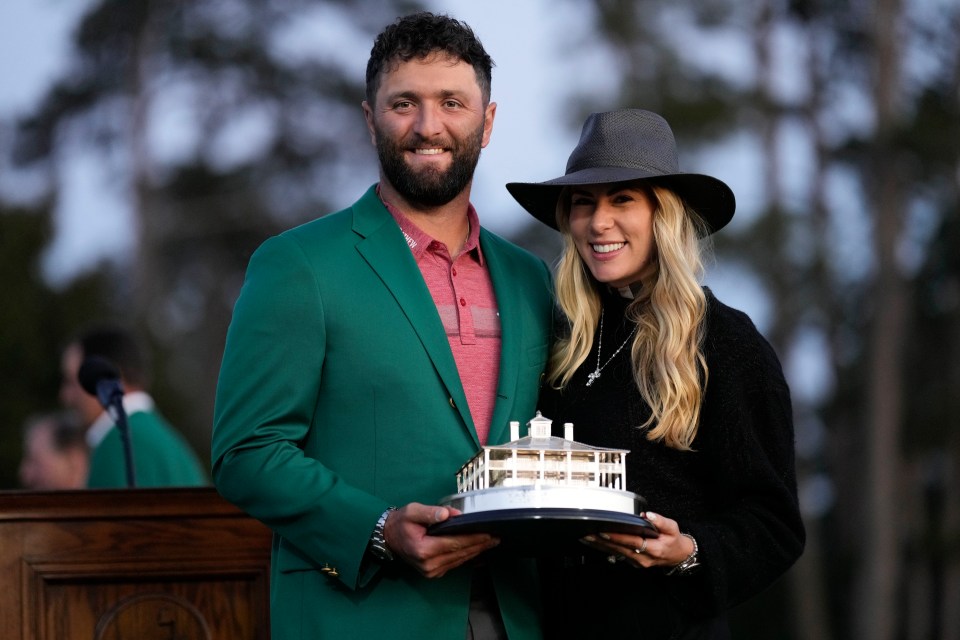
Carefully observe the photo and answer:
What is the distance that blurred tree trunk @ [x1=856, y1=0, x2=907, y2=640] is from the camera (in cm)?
2322

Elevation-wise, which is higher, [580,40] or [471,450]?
[580,40]

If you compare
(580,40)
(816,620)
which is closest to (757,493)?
(816,620)

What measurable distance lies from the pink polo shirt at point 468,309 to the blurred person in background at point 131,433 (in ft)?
8.14

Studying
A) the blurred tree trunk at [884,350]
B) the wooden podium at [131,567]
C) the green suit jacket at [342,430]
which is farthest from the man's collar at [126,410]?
the blurred tree trunk at [884,350]

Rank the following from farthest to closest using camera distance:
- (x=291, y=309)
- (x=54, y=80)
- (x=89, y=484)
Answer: (x=54, y=80), (x=89, y=484), (x=291, y=309)

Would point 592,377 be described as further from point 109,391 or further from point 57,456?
point 57,456

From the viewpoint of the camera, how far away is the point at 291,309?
4.51 m

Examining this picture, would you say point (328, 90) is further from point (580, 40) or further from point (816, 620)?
point (816, 620)

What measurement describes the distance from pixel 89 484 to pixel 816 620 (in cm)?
1819

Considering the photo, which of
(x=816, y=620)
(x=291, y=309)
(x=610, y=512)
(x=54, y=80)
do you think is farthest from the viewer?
(x=54, y=80)

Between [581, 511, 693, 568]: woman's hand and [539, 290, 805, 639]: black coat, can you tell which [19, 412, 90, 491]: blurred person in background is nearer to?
[539, 290, 805, 639]: black coat

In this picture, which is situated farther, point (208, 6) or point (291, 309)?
point (208, 6)

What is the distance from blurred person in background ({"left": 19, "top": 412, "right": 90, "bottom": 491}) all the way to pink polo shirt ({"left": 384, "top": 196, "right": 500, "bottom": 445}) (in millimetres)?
6108

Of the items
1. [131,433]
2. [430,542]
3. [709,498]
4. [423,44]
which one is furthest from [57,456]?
[430,542]
